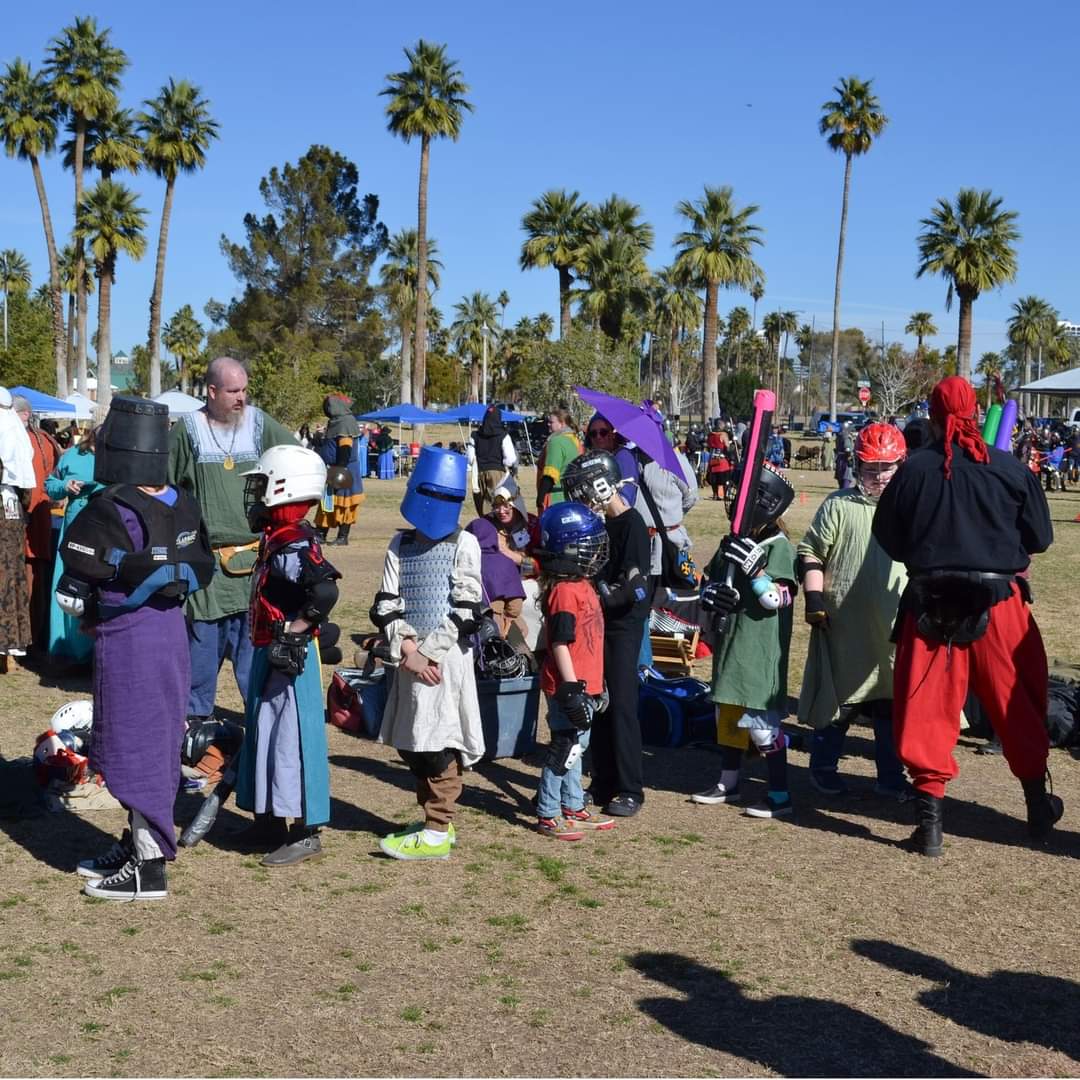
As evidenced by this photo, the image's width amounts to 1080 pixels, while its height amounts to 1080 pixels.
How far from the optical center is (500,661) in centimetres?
745

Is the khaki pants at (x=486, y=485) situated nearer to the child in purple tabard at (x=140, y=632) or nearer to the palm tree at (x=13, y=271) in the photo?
the child in purple tabard at (x=140, y=632)

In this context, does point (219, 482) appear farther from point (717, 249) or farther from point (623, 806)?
point (717, 249)

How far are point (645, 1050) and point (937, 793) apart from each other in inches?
95.1

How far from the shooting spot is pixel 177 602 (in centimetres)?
514

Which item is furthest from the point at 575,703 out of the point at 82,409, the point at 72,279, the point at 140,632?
the point at 72,279

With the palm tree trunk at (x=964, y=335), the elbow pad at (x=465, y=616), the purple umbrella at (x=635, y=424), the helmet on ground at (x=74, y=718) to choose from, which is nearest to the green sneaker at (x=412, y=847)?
the elbow pad at (x=465, y=616)

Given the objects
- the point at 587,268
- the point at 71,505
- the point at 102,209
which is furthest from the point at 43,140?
the point at 71,505

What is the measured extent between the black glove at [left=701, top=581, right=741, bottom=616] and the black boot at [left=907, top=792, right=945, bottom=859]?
1.16m

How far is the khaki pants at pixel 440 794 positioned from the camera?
5668 mm

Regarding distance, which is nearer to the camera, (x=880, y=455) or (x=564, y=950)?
(x=564, y=950)

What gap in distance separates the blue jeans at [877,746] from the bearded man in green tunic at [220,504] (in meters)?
2.91

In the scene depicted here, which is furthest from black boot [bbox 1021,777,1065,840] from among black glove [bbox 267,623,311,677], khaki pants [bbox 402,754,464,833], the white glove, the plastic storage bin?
the white glove

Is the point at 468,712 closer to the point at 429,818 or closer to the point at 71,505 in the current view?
the point at 429,818

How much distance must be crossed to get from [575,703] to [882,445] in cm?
198
